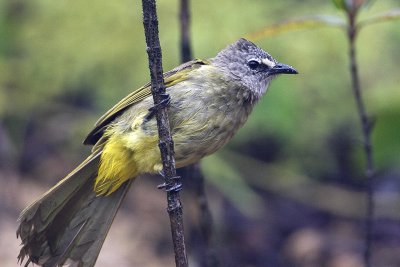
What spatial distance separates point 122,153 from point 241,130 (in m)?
2.34

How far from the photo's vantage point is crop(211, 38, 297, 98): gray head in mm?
4090

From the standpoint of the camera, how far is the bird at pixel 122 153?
146 inches

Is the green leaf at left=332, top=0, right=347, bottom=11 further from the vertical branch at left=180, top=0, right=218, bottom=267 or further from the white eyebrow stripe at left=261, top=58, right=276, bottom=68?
the vertical branch at left=180, top=0, right=218, bottom=267

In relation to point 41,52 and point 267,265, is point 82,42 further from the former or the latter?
point 267,265

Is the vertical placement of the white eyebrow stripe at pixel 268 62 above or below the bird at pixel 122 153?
above

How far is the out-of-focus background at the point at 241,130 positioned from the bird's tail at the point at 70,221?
1.91 metres

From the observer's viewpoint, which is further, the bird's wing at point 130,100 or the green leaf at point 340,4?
the bird's wing at point 130,100

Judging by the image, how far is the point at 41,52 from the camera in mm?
6305

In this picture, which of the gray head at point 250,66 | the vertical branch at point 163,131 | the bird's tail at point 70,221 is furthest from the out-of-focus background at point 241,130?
the vertical branch at point 163,131

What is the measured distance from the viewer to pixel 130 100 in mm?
3908

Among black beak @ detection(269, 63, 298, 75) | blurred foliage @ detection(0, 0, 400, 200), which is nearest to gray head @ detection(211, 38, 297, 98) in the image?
black beak @ detection(269, 63, 298, 75)

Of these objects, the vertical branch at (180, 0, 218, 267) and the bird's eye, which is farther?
the bird's eye

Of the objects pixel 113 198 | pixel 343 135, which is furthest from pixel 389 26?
pixel 113 198

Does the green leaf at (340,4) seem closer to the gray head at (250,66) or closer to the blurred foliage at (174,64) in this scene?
the gray head at (250,66)
